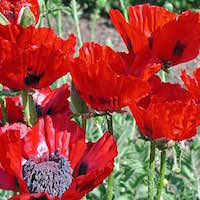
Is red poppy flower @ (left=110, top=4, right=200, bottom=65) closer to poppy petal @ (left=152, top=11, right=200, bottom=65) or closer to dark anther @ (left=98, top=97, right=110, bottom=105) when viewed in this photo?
poppy petal @ (left=152, top=11, right=200, bottom=65)

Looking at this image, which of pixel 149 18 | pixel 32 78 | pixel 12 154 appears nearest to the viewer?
pixel 12 154

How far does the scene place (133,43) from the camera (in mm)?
1143

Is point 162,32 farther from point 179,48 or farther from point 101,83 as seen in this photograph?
point 101,83

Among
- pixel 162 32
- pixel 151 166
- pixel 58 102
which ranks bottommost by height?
pixel 151 166

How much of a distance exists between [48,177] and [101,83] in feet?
0.50

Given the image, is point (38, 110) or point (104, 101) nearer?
point (104, 101)

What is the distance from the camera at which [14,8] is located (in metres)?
1.26

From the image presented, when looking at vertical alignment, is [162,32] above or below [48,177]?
above

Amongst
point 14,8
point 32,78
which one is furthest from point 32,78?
point 14,8

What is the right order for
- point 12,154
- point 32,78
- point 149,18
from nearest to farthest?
1. point 12,154
2. point 32,78
3. point 149,18

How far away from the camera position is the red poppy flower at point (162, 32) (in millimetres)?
1149

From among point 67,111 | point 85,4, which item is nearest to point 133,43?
point 67,111

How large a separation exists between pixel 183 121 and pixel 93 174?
17 centimetres

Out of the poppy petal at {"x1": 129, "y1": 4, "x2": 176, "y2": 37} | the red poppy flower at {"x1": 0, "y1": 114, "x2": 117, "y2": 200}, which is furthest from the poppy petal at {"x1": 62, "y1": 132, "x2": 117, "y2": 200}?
the poppy petal at {"x1": 129, "y1": 4, "x2": 176, "y2": 37}
